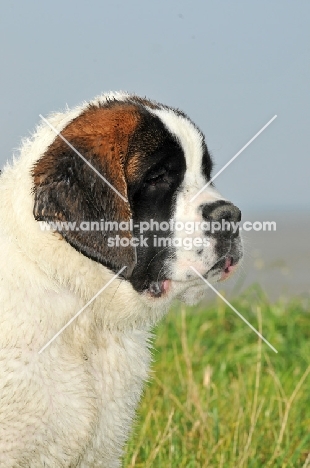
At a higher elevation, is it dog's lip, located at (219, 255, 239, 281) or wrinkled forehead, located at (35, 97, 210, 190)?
wrinkled forehead, located at (35, 97, 210, 190)

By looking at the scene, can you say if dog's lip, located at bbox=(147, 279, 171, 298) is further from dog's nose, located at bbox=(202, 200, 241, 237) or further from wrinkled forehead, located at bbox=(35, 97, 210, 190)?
wrinkled forehead, located at bbox=(35, 97, 210, 190)

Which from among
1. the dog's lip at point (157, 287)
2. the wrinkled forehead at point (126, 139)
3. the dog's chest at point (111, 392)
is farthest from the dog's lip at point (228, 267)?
the dog's chest at point (111, 392)

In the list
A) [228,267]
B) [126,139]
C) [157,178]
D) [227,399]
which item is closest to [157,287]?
[228,267]

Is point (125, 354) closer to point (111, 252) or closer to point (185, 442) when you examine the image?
point (111, 252)

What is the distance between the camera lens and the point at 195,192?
11.0 feet

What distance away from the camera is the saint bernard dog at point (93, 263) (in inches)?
121

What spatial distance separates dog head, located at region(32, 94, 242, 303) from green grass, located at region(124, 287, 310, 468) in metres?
0.71

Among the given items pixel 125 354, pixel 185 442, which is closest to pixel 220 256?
pixel 125 354

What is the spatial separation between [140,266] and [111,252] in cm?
24

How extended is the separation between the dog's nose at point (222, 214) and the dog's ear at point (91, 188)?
300mm

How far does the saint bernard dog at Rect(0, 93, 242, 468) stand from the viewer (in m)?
3.07

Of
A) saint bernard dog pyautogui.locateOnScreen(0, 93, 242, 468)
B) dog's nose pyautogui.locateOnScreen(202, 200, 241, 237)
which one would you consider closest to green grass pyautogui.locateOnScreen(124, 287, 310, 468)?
saint bernard dog pyautogui.locateOnScreen(0, 93, 242, 468)

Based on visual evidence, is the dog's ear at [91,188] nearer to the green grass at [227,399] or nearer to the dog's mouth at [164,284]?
the dog's mouth at [164,284]

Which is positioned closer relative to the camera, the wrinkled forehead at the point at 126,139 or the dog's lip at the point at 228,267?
the wrinkled forehead at the point at 126,139
